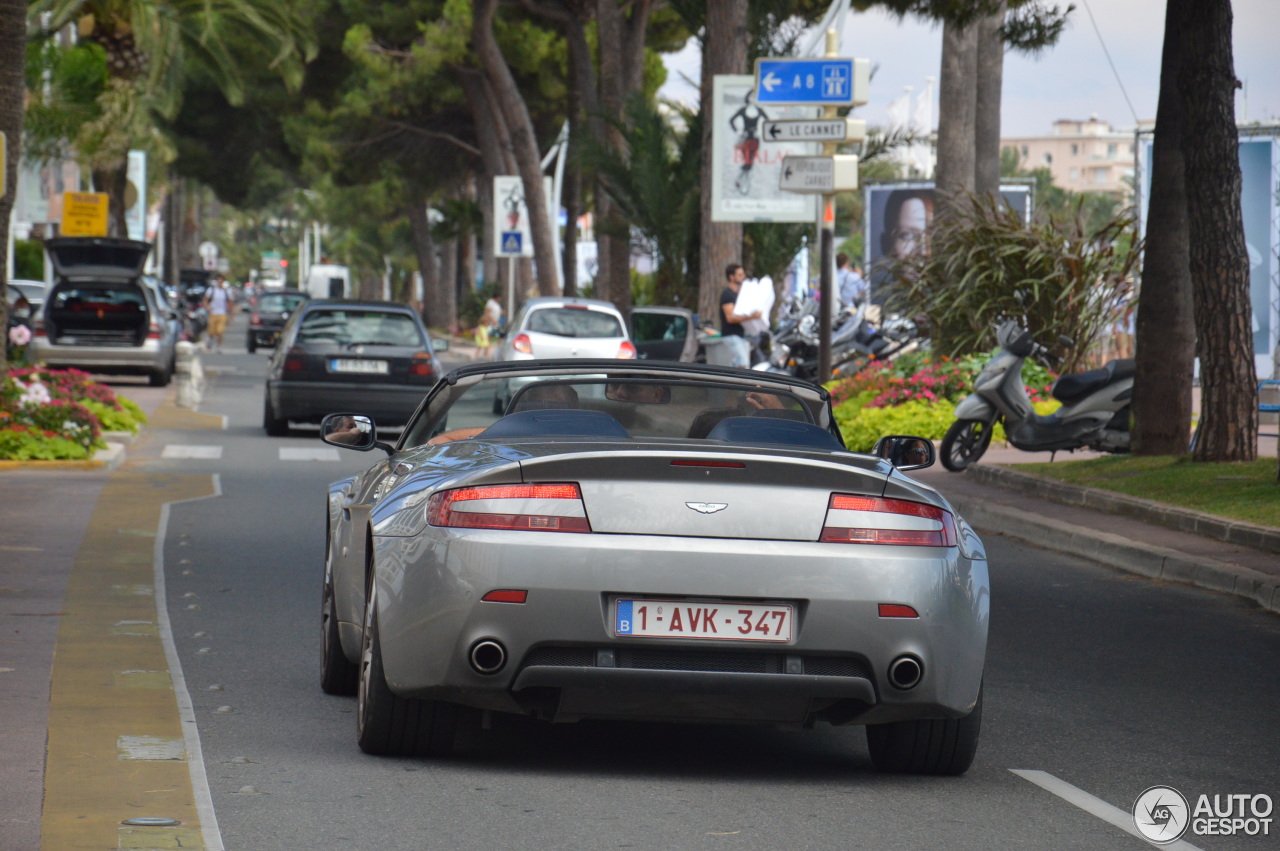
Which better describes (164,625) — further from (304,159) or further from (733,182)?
(304,159)

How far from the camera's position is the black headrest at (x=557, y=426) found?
6.16 metres

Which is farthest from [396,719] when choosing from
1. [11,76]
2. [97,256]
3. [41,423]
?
[97,256]

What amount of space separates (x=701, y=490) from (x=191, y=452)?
14.4 metres

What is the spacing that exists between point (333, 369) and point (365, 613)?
50.9 ft

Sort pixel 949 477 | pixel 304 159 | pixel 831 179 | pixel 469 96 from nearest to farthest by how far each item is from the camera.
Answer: pixel 949 477 → pixel 831 179 → pixel 469 96 → pixel 304 159

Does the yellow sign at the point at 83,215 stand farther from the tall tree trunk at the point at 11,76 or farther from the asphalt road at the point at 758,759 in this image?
the asphalt road at the point at 758,759

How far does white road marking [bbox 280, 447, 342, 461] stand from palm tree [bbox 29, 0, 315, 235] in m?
9.14

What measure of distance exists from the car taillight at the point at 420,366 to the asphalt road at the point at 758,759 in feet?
38.4

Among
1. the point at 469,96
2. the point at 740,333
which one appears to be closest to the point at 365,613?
the point at 740,333

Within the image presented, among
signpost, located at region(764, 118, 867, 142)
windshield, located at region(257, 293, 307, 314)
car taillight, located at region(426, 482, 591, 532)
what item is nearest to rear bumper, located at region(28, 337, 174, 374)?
signpost, located at region(764, 118, 867, 142)

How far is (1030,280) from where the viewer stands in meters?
20.2

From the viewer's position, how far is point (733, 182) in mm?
27500

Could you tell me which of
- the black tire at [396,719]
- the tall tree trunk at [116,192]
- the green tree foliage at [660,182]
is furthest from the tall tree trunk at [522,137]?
the black tire at [396,719]

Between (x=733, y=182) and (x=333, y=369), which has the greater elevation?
(x=733, y=182)
